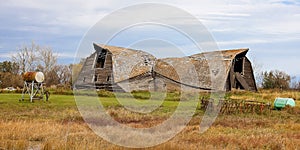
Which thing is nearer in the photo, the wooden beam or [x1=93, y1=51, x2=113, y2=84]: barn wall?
[x1=93, y1=51, x2=113, y2=84]: barn wall

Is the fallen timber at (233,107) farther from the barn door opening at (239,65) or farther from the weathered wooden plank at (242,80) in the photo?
the barn door opening at (239,65)

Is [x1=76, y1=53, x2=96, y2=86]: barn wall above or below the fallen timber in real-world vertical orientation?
above

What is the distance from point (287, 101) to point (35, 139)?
23.6 m

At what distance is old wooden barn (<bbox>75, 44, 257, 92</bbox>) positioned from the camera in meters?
53.2

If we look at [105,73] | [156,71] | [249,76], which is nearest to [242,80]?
[249,76]

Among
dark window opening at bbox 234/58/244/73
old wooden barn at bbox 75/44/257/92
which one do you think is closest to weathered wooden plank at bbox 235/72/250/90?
old wooden barn at bbox 75/44/257/92

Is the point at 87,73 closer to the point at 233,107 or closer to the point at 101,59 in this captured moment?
the point at 101,59

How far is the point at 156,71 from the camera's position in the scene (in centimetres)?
5609

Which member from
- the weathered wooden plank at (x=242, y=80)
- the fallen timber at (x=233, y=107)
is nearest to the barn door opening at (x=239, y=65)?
the weathered wooden plank at (x=242, y=80)

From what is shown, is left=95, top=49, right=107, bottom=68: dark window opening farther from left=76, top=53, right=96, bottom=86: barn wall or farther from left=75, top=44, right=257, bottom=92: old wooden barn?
left=76, top=53, right=96, bottom=86: barn wall

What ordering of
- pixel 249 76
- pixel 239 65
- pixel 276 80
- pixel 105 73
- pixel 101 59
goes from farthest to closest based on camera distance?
pixel 276 80 → pixel 239 65 → pixel 249 76 → pixel 101 59 → pixel 105 73

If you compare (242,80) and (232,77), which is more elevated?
(232,77)

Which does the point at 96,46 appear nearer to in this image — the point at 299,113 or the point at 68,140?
the point at 299,113

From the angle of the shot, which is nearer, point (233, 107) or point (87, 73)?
point (233, 107)
